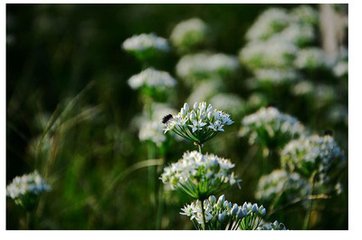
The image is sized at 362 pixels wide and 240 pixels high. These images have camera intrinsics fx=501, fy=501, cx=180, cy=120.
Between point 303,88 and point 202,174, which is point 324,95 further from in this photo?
point 202,174

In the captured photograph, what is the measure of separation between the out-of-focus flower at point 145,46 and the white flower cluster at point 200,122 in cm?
133

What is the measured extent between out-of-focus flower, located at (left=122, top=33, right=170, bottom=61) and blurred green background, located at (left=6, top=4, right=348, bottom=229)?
1.18ft

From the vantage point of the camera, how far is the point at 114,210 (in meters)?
3.66

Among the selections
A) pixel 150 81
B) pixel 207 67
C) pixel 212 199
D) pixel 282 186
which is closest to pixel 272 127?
pixel 282 186

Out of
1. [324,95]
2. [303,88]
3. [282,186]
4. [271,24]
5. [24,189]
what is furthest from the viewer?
[271,24]

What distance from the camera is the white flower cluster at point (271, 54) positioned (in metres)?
4.29

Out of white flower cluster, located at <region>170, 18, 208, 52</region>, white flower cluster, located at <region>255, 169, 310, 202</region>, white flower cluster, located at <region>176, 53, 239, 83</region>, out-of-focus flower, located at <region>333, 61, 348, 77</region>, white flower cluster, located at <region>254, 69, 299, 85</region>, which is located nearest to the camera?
white flower cluster, located at <region>255, 169, 310, 202</region>

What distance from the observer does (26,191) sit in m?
2.71

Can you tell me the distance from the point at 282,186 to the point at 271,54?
63.1 inches

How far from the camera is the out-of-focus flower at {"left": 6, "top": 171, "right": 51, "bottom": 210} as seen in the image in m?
2.71

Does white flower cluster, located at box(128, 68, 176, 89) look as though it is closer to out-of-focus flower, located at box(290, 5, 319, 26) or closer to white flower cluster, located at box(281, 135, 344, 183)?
white flower cluster, located at box(281, 135, 344, 183)

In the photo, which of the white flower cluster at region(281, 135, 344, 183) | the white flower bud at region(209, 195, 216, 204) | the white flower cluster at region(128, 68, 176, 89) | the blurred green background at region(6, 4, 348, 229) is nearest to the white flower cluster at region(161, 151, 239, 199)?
the white flower bud at region(209, 195, 216, 204)

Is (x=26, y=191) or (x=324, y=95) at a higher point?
(x=324, y=95)
